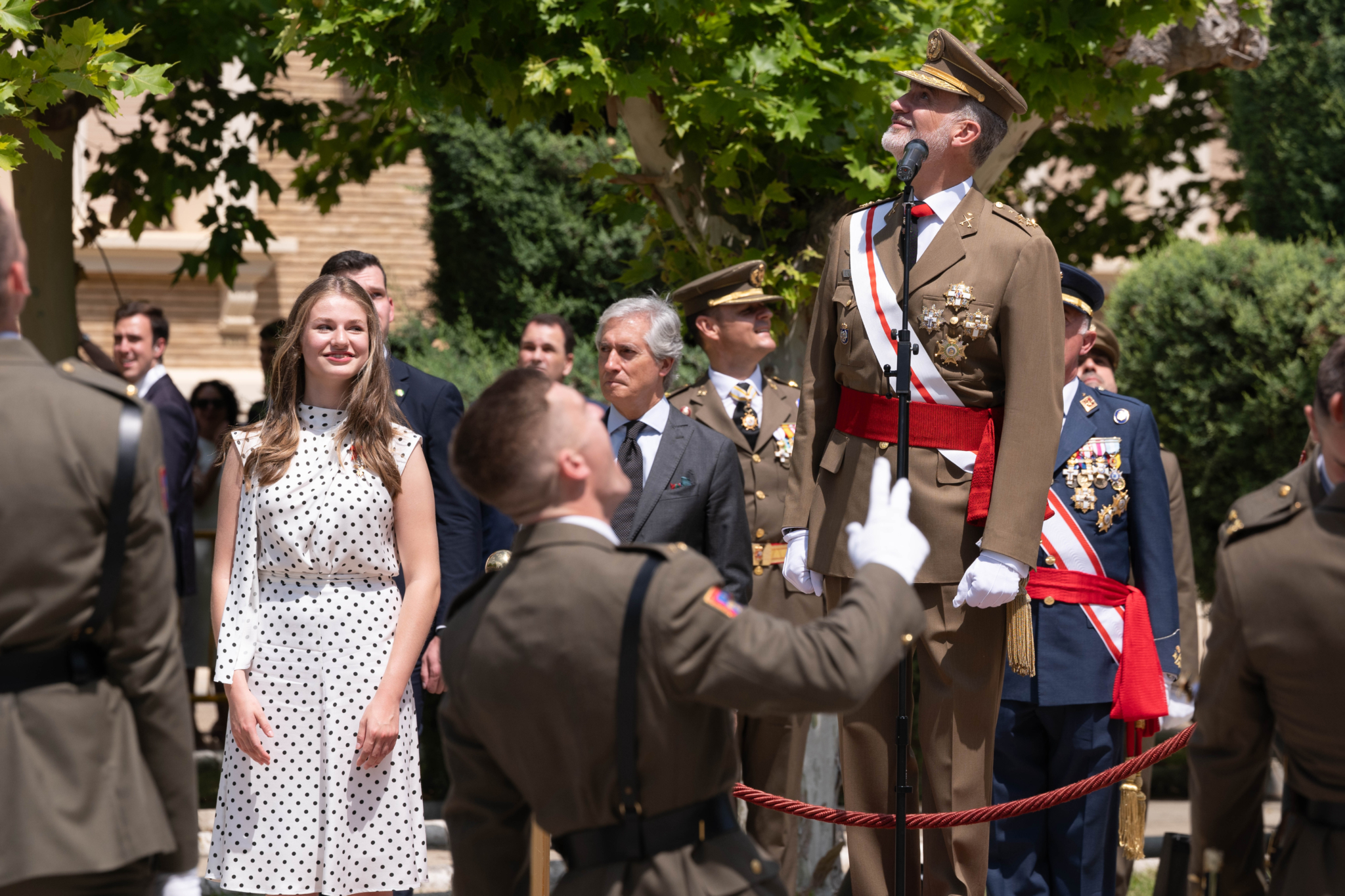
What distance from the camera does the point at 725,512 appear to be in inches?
174

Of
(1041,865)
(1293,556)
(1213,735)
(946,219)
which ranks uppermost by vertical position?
(946,219)

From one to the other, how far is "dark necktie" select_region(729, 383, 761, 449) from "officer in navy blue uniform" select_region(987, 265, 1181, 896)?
147 cm

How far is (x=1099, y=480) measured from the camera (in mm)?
4738

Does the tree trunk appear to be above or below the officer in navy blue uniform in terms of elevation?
above

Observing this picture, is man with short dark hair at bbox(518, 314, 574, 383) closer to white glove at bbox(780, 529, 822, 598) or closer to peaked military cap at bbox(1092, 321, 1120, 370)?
peaked military cap at bbox(1092, 321, 1120, 370)

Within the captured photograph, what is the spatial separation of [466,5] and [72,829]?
13.7 ft

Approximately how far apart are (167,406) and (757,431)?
10.1 ft

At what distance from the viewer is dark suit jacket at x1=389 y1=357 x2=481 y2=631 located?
15.4 feet

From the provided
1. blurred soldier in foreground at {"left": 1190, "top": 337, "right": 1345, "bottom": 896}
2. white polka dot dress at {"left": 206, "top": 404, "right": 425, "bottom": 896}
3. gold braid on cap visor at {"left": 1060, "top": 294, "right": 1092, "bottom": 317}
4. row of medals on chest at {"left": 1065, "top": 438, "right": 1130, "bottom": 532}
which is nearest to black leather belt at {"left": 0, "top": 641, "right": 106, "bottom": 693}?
white polka dot dress at {"left": 206, "top": 404, "right": 425, "bottom": 896}

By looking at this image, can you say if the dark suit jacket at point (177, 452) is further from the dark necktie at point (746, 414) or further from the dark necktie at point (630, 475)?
the dark necktie at point (630, 475)

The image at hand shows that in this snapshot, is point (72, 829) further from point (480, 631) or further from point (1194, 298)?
point (1194, 298)

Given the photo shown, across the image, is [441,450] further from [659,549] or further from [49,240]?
[49,240]

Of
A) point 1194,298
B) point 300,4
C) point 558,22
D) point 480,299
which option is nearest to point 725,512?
point 558,22

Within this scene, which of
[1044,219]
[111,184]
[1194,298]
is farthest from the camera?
[1044,219]
